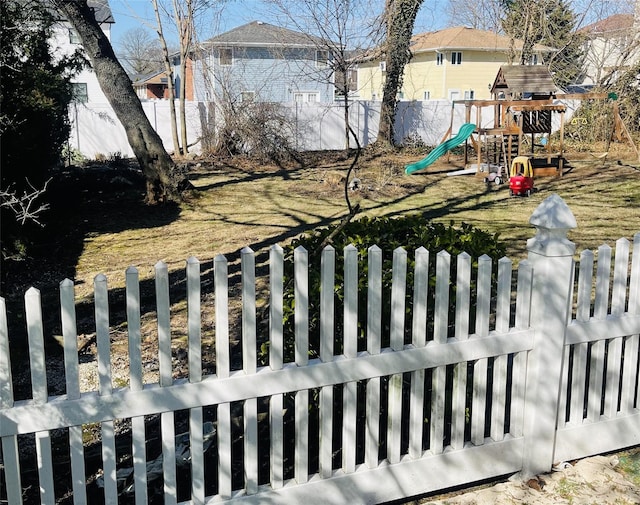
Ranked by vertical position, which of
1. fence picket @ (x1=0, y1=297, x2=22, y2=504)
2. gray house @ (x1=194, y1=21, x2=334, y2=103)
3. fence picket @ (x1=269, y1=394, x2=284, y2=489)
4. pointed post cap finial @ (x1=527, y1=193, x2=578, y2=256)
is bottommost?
fence picket @ (x1=269, y1=394, x2=284, y2=489)

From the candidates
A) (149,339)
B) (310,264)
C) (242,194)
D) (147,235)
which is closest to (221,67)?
(242,194)

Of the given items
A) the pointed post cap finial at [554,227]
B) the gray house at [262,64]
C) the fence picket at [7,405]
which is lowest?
the fence picket at [7,405]

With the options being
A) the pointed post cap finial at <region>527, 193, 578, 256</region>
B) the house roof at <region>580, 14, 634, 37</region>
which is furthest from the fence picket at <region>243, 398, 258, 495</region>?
the house roof at <region>580, 14, 634, 37</region>

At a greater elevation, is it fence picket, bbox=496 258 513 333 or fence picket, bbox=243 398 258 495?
fence picket, bbox=496 258 513 333

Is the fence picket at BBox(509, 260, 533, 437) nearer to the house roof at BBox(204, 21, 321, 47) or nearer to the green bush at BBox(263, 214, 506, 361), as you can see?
the green bush at BBox(263, 214, 506, 361)

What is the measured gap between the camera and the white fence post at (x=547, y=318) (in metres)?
3.34

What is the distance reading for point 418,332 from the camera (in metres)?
3.19

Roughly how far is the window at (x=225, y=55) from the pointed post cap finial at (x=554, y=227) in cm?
2521

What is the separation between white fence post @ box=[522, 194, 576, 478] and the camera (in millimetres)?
3338

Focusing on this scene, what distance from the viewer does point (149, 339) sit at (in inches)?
223

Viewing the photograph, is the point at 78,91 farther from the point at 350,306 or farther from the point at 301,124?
the point at 350,306

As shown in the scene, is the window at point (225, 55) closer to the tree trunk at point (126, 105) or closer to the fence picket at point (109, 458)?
the tree trunk at point (126, 105)

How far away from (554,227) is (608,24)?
95.6 ft

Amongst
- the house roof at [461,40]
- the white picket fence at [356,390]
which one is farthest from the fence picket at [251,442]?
the house roof at [461,40]
